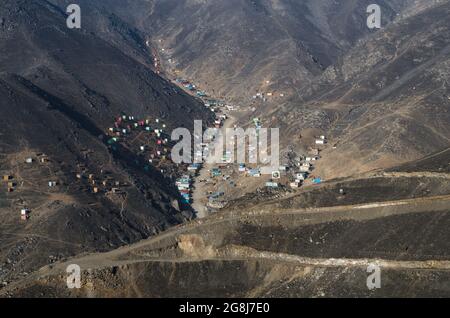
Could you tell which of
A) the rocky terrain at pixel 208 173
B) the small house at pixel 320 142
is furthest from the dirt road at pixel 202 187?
the small house at pixel 320 142

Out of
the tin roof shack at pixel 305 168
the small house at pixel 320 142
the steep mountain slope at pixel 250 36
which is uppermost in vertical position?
the steep mountain slope at pixel 250 36

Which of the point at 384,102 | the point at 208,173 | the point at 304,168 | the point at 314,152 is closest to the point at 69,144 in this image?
the point at 208,173

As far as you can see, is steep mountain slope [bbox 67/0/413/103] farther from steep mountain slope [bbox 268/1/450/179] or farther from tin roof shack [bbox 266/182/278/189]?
tin roof shack [bbox 266/182/278/189]

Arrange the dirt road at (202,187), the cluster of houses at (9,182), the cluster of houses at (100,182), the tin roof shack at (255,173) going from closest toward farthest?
the cluster of houses at (9,182) < the cluster of houses at (100,182) < the dirt road at (202,187) < the tin roof shack at (255,173)

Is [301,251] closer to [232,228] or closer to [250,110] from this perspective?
[232,228]

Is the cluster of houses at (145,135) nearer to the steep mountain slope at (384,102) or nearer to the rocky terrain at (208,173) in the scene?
the rocky terrain at (208,173)

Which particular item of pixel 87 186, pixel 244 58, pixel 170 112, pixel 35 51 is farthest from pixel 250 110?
pixel 87 186

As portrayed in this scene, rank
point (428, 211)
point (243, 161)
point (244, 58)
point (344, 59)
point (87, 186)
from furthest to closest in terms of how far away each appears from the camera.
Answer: point (244, 58), point (344, 59), point (243, 161), point (87, 186), point (428, 211)

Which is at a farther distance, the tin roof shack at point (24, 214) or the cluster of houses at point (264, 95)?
the cluster of houses at point (264, 95)

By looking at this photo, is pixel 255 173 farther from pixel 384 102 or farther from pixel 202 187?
pixel 384 102
